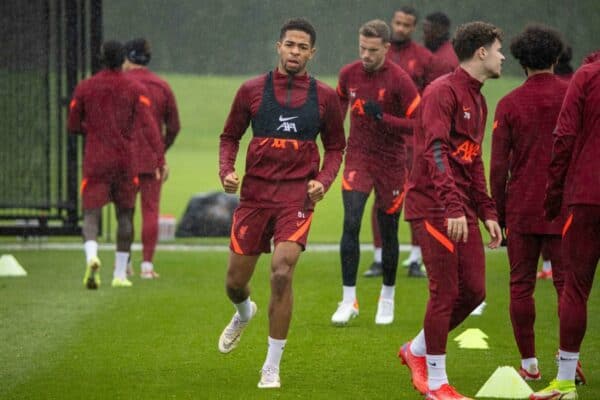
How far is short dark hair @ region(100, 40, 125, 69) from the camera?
40.3ft

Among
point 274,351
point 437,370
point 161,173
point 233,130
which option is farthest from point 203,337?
point 161,173

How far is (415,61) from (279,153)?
535 cm

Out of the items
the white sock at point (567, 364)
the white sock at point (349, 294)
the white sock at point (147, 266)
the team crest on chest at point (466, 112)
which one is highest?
the team crest on chest at point (466, 112)

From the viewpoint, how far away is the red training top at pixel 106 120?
12.3m

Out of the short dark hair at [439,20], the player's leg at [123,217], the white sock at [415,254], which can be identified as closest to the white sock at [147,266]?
the player's leg at [123,217]

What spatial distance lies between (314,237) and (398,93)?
22.1ft

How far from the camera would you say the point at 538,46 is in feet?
24.9

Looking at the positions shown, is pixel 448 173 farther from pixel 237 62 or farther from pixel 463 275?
pixel 237 62

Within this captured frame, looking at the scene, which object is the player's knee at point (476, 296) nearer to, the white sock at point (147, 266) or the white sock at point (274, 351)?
the white sock at point (274, 351)

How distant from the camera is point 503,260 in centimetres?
1479

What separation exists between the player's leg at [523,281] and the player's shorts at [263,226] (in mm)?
1221

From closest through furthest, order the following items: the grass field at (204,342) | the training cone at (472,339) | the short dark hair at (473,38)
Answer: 1. the short dark hair at (473,38)
2. the grass field at (204,342)
3. the training cone at (472,339)

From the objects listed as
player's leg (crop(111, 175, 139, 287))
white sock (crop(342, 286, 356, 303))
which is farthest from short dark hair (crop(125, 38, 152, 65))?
white sock (crop(342, 286, 356, 303))

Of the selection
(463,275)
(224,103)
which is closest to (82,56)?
(463,275)
